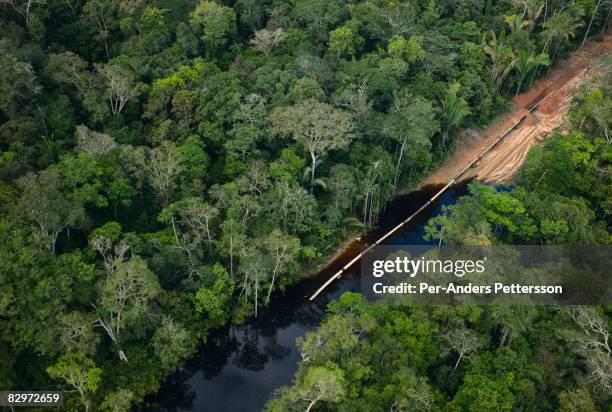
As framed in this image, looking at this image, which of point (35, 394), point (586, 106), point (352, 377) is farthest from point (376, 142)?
point (35, 394)

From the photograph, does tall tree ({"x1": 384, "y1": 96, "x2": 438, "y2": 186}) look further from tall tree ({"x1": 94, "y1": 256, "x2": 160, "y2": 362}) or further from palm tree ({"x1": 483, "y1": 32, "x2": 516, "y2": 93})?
tall tree ({"x1": 94, "y1": 256, "x2": 160, "y2": 362})

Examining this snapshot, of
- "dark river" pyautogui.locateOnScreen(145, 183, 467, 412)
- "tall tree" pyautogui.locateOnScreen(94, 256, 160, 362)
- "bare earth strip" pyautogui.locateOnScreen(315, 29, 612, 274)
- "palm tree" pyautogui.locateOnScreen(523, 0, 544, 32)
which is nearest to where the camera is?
"tall tree" pyautogui.locateOnScreen(94, 256, 160, 362)

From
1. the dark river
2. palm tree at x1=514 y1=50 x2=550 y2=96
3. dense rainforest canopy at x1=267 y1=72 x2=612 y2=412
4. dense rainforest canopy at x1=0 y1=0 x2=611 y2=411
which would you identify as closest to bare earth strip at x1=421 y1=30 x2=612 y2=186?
dense rainforest canopy at x1=0 y1=0 x2=611 y2=411

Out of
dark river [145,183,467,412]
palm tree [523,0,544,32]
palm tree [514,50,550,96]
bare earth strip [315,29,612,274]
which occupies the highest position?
palm tree [523,0,544,32]

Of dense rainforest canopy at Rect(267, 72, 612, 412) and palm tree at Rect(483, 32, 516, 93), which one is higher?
palm tree at Rect(483, 32, 516, 93)

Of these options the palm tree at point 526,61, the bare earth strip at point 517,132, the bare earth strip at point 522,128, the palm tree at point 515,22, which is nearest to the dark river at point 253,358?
the bare earth strip at point 517,132

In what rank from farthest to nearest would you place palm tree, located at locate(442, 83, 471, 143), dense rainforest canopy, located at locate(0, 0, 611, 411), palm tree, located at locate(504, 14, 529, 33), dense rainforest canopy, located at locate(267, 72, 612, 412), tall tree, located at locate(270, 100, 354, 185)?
palm tree, located at locate(504, 14, 529, 33)
palm tree, located at locate(442, 83, 471, 143)
tall tree, located at locate(270, 100, 354, 185)
dense rainforest canopy, located at locate(0, 0, 611, 411)
dense rainforest canopy, located at locate(267, 72, 612, 412)

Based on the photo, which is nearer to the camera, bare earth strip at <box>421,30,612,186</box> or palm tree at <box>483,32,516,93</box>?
bare earth strip at <box>421,30,612,186</box>
